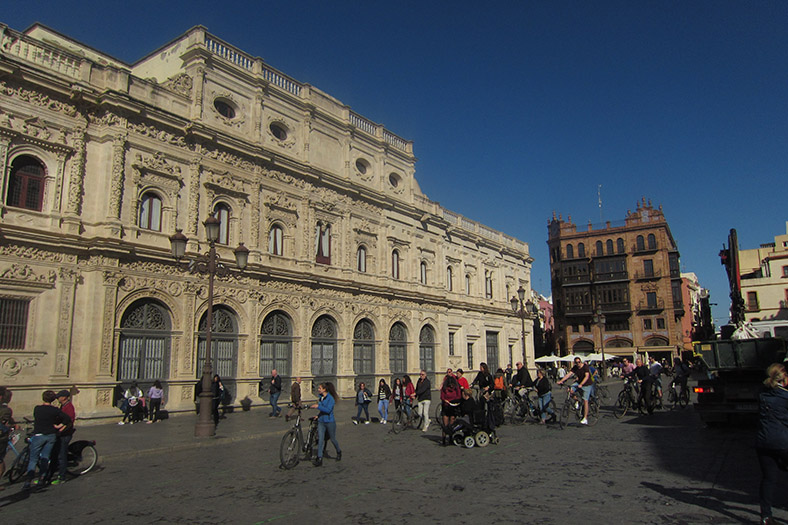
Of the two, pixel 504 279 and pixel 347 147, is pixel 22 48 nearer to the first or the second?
pixel 347 147

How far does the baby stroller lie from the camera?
1261 cm

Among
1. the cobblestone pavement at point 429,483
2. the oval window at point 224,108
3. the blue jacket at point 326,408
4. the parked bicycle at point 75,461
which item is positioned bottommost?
the cobblestone pavement at point 429,483

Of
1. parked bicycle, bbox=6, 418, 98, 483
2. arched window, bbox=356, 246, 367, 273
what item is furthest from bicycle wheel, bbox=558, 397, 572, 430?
arched window, bbox=356, 246, 367, 273

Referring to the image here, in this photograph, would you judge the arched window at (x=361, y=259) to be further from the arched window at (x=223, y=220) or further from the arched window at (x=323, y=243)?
the arched window at (x=223, y=220)

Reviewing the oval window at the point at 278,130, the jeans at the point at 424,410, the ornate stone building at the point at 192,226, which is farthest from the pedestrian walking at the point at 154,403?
the oval window at the point at 278,130

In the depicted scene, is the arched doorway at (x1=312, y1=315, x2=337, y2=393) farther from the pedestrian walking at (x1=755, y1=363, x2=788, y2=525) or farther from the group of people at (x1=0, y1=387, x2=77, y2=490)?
the pedestrian walking at (x1=755, y1=363, x2=788, y2=525)

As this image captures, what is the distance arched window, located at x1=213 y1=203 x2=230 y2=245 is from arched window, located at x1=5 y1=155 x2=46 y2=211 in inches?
258

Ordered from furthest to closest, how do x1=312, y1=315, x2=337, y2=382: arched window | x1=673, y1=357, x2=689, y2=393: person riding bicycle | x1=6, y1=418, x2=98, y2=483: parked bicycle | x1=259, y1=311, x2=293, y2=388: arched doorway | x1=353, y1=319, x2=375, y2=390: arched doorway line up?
x1=353, y1=319, x2=375, y2=390: arched doorway → x1=312, y1=315, x2=337, y2=382: arched window → x1=259, y1=311, x2=293, y2=388: arched doorway → x1=673, y1=357, x2=689, y2=393: person riding bicycle → x1=6, y1=418, x2=98, y2=483: parked bicycle

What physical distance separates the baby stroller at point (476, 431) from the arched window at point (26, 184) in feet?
50.9

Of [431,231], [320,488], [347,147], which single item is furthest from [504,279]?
[320,488]

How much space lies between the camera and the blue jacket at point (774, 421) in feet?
20.4

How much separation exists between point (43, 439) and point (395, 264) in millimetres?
25617

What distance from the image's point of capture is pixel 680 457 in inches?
412

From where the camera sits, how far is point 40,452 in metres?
9.09
